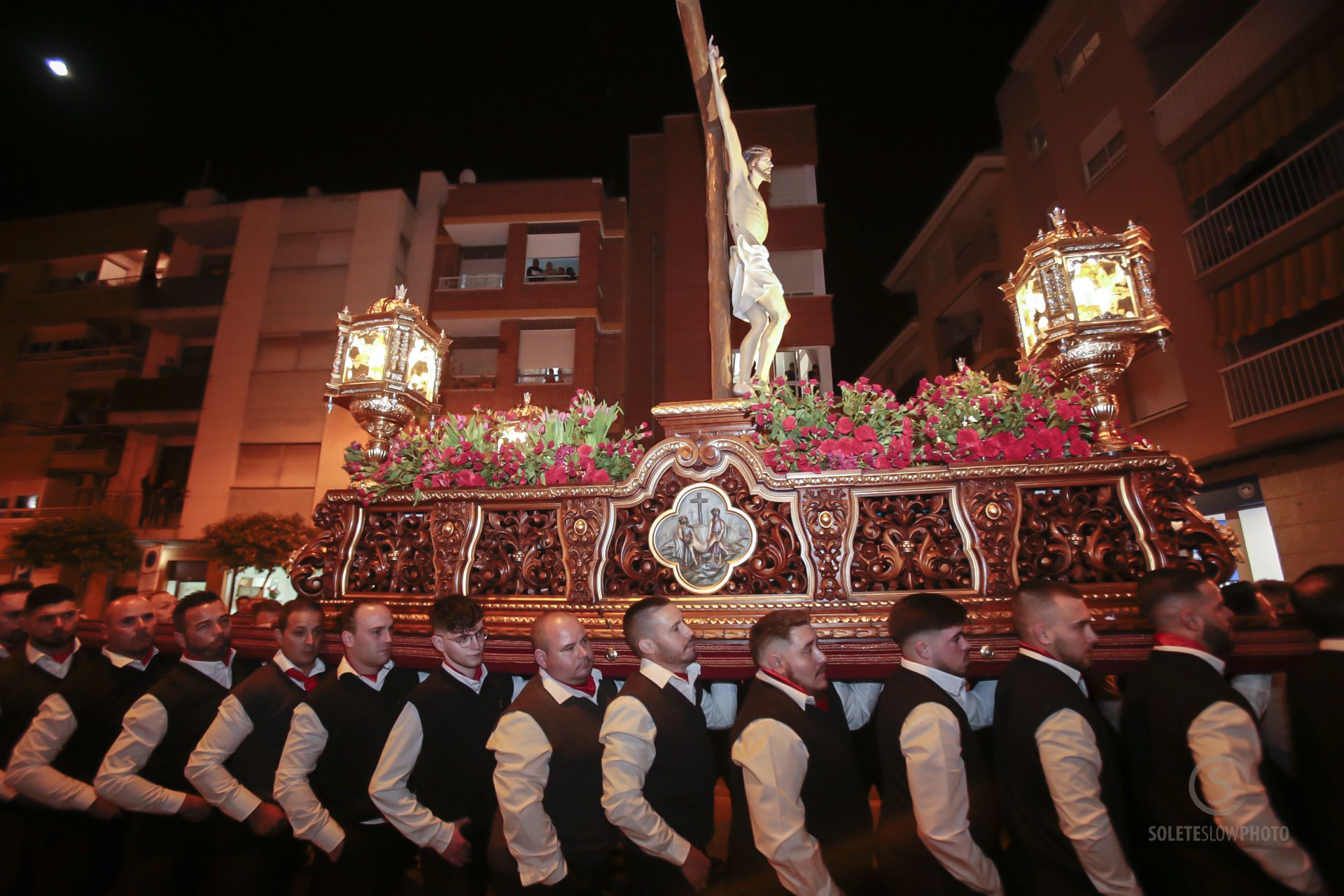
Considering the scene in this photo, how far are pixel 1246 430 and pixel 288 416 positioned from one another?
2166 centimetres

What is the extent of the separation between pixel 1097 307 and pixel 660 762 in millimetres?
3430

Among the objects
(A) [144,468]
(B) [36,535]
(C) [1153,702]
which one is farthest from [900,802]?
(A) [144,468]

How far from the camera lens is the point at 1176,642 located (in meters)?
2.43

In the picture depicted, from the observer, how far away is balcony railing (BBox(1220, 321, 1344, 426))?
29.8 feet

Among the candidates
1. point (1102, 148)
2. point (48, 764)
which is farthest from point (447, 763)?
point (1102, 148)

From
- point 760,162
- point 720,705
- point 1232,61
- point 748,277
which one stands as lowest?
point 720,705

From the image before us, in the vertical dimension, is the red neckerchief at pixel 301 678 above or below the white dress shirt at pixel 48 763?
above

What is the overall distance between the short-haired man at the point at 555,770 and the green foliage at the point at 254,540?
563 inches

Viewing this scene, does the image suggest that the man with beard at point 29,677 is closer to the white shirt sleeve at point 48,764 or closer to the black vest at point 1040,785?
the white shirt sleeve at point 48,764

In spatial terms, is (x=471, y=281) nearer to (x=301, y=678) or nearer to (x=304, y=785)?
(x=301, y=678)

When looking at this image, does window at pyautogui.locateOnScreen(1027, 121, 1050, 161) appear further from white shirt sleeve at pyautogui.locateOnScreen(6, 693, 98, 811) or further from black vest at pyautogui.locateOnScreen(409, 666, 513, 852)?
white shirt sleeve at pyautogui.locateOnScreen(6, 693, 98, 811)

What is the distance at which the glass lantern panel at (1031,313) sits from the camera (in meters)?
3.92

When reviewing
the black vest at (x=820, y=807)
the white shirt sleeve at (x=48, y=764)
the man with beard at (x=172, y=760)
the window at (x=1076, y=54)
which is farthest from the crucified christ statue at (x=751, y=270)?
the window at (x=1076, y=54)

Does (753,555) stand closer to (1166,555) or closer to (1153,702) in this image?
(1153,702)
